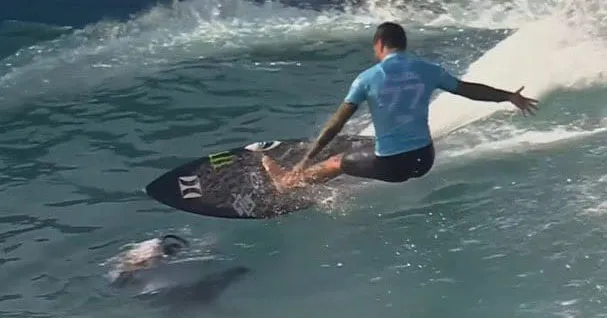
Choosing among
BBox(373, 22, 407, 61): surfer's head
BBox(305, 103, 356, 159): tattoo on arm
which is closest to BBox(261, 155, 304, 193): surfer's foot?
BBox(305, 103, 356, 159): tattoo on arm

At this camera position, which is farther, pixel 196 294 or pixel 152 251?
pixel 152 251

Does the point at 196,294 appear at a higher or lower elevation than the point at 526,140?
lower

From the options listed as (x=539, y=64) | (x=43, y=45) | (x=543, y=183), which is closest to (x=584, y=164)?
(x=543, y=183)

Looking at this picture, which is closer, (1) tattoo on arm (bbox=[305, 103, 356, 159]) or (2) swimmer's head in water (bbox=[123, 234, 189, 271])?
(1) tattoo on arm (bbox=[305, 103, 356, 159])

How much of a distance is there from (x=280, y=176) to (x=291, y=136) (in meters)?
1.99

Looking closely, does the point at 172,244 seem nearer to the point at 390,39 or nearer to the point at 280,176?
the point at 280,176

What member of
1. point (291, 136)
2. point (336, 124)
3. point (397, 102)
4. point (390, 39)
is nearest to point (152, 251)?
point (336, 124)

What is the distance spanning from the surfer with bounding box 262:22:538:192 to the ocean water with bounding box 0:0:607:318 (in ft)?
1.89

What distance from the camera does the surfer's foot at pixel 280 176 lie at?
9125mm

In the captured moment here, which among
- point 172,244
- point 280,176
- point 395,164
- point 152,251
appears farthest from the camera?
point 280,176

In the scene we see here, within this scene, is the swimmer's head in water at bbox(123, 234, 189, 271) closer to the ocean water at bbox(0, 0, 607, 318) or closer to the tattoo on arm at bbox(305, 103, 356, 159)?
the ocean water at bbox(0, 0, 607, 318)

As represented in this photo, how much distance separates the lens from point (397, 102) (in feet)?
27.0

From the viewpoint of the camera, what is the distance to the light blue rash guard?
321 inches

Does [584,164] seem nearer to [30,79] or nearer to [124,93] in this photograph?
[124,93]
